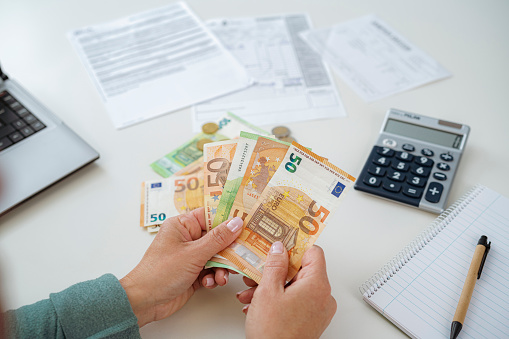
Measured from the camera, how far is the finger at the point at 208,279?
71 cm

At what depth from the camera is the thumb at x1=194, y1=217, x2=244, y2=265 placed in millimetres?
691

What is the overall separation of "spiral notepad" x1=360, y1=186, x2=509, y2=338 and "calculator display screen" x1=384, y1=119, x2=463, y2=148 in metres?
0.16

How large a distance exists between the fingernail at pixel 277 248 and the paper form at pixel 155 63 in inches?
20.1

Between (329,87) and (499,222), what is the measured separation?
52 cm

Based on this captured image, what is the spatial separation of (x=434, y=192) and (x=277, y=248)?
1.18 feet

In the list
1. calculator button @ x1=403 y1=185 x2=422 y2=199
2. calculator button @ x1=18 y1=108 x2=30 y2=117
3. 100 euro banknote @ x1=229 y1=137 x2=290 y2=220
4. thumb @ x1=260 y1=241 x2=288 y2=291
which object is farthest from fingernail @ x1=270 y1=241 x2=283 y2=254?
calculator button @ x1=18 y1=108 x2=30 y2=117

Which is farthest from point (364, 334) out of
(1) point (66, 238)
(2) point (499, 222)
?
(1) point (66, 238)

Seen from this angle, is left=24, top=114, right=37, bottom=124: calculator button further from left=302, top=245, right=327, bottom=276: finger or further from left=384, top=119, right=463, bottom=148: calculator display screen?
left=384, top=119, right=463, bottom=148: calculator display screen

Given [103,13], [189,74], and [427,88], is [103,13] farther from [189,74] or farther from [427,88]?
[427,88]

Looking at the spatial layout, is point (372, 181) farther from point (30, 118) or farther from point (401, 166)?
point (30, 118)

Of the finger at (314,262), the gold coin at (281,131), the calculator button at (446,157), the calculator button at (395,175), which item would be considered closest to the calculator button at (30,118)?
the gold coin at (281,131)

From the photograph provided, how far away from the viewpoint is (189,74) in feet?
3.76

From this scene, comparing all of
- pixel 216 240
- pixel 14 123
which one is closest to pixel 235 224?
pixel 216 240

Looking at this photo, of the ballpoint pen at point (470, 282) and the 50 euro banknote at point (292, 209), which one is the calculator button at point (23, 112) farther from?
the ballpoint pen at point (470, 282)
